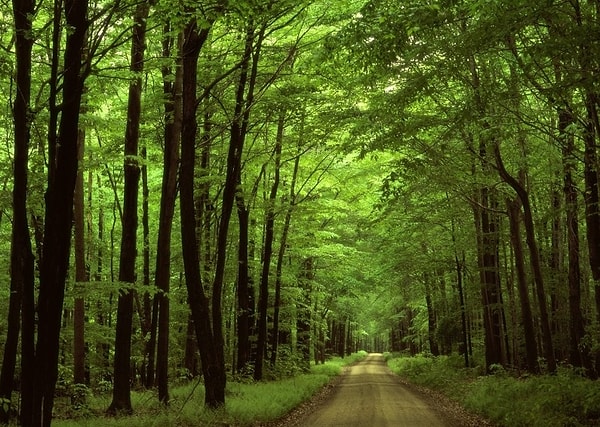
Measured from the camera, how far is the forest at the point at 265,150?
24.1 ft

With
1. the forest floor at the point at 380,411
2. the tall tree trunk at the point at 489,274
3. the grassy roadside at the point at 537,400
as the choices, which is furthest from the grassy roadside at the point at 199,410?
the tall tree trunk at the point at 489,274

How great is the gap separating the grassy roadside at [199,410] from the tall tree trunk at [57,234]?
385 cm

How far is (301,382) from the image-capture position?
21.0 meters

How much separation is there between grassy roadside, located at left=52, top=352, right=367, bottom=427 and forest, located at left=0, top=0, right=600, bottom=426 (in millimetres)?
581

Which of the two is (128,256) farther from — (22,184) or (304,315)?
(304,315)

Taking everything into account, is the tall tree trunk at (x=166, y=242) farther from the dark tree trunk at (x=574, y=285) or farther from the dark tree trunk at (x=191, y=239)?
the dark tree trunk at (x=574, y=285)

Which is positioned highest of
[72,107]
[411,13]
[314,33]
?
[314,33]

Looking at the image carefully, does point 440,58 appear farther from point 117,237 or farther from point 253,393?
point 117,237

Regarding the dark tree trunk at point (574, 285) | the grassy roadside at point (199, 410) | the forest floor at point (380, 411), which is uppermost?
the dark tree trunk at point (574, 285)

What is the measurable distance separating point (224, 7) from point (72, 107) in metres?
2.65

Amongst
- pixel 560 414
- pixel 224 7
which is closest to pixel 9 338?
pixel 224 7

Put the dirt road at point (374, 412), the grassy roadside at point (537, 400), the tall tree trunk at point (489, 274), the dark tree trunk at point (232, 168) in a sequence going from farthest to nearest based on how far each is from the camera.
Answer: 1. the tall tree trunk at point (489, 274)
2. the dark tree trunk at point (232, 168)
3. the dirt road at point (374, 412)
4. the grassy roadside at point (537, 400)

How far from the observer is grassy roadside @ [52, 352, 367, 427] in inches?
404

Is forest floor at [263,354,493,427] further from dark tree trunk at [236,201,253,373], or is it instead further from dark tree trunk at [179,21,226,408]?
dark tree trunk at [236,201,253,373]
